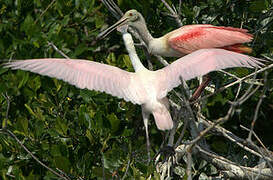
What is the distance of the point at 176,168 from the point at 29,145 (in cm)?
105

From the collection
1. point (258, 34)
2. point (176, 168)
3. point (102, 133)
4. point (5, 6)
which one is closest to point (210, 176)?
point (176, 168)

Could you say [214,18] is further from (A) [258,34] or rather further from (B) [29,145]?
(B) [29,145]

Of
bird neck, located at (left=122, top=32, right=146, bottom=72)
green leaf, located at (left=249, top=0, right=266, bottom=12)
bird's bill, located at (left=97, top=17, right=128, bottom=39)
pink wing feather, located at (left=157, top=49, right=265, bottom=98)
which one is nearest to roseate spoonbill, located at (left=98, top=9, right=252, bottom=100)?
bird's bill, located at (left=97, top=17, right=128, bottom=39)

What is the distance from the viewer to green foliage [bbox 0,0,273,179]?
391 cm

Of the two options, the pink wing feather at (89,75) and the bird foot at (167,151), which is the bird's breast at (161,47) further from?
the bird foot at (167,151)

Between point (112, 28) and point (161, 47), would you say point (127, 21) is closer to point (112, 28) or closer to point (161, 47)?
point (112, 28)

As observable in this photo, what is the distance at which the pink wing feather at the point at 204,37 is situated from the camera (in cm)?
441

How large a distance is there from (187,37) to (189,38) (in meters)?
0.02

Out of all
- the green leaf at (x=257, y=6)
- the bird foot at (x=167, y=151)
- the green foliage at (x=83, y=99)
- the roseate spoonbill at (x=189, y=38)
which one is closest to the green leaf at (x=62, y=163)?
the green foliage at (x=83, y=99)

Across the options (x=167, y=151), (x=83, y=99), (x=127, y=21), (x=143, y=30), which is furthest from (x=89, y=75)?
(x=143, y=30)

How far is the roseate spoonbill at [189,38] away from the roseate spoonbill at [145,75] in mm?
626

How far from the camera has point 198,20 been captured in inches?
184

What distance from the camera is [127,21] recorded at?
4801 mm

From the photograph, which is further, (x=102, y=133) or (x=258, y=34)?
(x=258, y=34)
